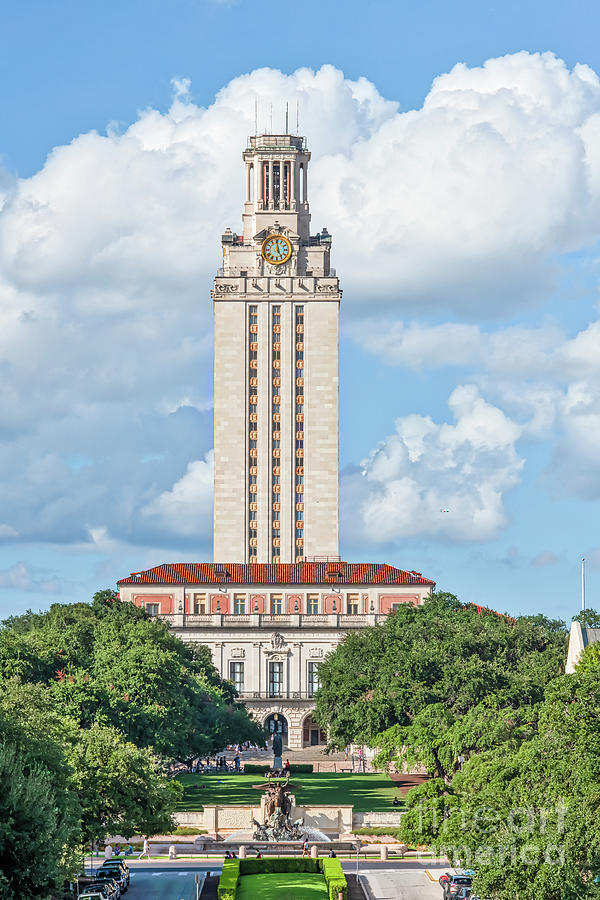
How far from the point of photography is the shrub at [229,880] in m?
81.5

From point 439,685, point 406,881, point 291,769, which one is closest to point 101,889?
point 406,881

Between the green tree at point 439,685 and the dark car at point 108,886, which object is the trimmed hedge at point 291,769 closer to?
the green tree at point 439,685

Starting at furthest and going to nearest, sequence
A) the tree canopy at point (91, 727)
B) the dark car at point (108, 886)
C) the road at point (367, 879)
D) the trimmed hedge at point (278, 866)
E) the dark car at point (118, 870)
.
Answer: the trimmed hedge at point (278, 866) → the dark car at point (118, 870) → the road at point (367, 879) → the dark car at point (108, 886) → the tree canopy at point (91, 727)

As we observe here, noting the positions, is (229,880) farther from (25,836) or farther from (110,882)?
(25,836)

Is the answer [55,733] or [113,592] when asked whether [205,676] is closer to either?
[113,592]

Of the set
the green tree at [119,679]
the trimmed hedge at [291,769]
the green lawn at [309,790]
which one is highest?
the green tree at [119,679]

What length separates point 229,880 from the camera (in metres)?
84.8

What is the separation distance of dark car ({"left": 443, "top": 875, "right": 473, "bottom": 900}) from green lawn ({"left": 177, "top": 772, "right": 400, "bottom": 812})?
32.5 meters

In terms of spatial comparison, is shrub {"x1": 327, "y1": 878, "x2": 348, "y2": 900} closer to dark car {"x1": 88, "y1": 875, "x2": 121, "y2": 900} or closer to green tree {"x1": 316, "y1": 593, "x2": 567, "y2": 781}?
dark car {"x1": 88, "y1": 875, "x2": 121, "y2": 900}

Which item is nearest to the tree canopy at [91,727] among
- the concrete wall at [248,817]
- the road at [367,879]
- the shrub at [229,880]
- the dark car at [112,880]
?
the dark car at [112,880]

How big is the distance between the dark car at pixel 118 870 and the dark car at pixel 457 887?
56.3 ft

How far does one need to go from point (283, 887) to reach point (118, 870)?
29.0 ft

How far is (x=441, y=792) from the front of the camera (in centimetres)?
8662

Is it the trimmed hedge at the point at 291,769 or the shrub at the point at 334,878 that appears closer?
the shrub at the point at 334,878
